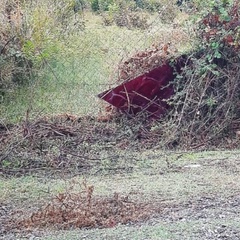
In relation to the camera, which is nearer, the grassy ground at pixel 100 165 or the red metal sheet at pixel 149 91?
the grassy ground at pixel 100 165

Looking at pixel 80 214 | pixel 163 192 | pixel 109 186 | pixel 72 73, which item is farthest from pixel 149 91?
pixel 80 214

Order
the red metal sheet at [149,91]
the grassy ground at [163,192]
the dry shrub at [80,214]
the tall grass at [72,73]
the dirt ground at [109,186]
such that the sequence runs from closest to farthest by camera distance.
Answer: the grassy ground at [163,192] → the dirt ground at [109,186] → the dry shrub at [80,214] → the red metal sheet at [149,91] → the tall grass at [72,73]

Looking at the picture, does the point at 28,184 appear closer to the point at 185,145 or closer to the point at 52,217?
the point at 52,217

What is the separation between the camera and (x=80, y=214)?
13.8ft

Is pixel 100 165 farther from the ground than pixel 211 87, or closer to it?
closer to it

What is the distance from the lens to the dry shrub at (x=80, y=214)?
13.7ft

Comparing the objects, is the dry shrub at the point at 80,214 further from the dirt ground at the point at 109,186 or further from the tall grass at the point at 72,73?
the tall grass at the point at 72,73

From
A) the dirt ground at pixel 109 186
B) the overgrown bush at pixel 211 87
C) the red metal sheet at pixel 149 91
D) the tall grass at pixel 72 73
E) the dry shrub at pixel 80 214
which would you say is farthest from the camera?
the tall grass at pixel 72 73

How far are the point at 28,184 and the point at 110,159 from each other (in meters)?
1.26

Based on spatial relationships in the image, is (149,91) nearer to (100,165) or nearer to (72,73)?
(72,73)

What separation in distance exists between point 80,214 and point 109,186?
4.37 feet

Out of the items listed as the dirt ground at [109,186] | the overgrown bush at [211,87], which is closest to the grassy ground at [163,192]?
the dirt ground at [109,186]

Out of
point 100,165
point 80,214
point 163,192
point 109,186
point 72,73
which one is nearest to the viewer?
point 80,214

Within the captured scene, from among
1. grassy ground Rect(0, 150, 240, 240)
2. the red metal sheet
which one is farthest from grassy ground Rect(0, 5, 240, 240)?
the red metal sheet
